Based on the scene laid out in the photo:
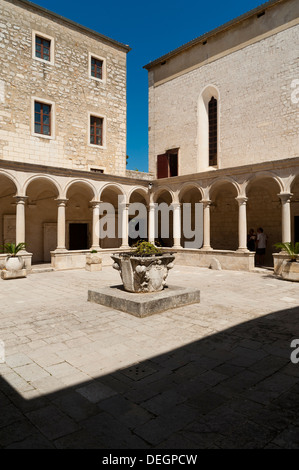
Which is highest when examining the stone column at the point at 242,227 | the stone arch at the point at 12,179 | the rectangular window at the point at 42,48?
the rectangular window at the point at 42,48

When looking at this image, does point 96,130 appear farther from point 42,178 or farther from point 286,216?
point 286,216

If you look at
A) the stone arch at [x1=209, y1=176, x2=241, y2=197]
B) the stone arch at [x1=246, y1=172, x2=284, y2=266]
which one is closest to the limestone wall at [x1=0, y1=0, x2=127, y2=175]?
the stone arch at [x1=209, y1=176, x2=241, y2=197]

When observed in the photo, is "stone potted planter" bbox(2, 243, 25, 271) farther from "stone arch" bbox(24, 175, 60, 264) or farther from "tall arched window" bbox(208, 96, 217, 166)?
"tall arched window" bbox(208, 96, 217, 166)

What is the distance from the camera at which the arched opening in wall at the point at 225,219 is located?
1773cm

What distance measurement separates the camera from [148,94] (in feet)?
68.9

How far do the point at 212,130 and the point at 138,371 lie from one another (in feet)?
55.1

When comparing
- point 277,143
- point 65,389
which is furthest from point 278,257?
point 65,389

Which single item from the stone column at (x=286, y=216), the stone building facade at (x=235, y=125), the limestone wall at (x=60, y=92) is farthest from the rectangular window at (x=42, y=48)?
the stone column at (x=286, y=216)

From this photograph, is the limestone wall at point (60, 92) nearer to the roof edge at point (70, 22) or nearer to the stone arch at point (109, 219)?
the roof edge at point (70, 22)

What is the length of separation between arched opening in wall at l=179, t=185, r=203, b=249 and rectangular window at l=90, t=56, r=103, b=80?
27.2ft

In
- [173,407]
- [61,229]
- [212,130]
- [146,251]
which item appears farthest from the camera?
[212,130]

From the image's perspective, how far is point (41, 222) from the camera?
56.3 ft

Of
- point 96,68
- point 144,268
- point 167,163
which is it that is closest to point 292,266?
point 144,268

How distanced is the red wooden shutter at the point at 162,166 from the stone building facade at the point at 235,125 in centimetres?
6
